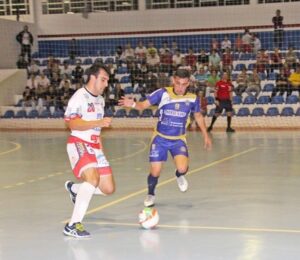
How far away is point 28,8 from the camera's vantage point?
103 ft

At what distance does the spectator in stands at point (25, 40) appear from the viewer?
29078mm

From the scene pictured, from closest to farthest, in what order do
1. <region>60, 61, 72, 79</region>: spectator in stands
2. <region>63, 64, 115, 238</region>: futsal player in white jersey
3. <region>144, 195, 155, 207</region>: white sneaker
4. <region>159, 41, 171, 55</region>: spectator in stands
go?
<region>63, 64, 115, 238</region>: futsal player in white jersey → <region>144, 195, 155, 207</region>: white sneaker → <region>159, 41, 171, 55</region>: spectator in stands → <region>60, 61, 72, 79</region>: spectator in stands

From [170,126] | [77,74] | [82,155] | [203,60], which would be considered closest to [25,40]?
[77,74]

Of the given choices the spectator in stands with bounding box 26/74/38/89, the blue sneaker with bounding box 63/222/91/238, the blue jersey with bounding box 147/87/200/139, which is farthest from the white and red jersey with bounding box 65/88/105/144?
the spectator in stands with bounding box 26/74/38/89

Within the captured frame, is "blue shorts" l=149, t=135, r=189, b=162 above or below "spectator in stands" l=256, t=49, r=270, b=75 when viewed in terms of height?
below

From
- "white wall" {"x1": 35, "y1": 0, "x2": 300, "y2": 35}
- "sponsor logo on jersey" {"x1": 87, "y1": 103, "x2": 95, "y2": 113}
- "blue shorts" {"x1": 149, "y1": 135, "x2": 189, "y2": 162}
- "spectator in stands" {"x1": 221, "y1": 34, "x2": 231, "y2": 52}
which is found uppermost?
"white wall" {"x1": 35, "y1": 0, "x2": 300, "y2": 35}

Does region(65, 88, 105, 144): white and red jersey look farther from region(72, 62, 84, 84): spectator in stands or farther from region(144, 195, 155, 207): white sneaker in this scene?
region(72, 62, 84, 84): spectator in stands

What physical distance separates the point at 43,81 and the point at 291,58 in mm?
10392

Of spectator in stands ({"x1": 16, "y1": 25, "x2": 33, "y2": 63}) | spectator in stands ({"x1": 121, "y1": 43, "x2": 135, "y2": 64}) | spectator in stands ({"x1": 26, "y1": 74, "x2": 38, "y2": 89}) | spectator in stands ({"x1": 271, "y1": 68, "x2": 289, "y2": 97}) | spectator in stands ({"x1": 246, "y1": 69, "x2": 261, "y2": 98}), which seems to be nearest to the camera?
spectator in stands ({"x1": 271, "y1": 68, "x2": 289, "y2": 97})

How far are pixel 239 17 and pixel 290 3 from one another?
2383 millimetres

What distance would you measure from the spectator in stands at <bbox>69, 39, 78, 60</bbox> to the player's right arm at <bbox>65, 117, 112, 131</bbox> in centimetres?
2286

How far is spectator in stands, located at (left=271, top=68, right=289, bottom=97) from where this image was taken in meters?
23.3

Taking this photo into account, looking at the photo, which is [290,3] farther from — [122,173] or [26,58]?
[122,173]

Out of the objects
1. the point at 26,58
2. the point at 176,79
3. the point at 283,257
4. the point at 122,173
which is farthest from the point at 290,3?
the point at 283,257
